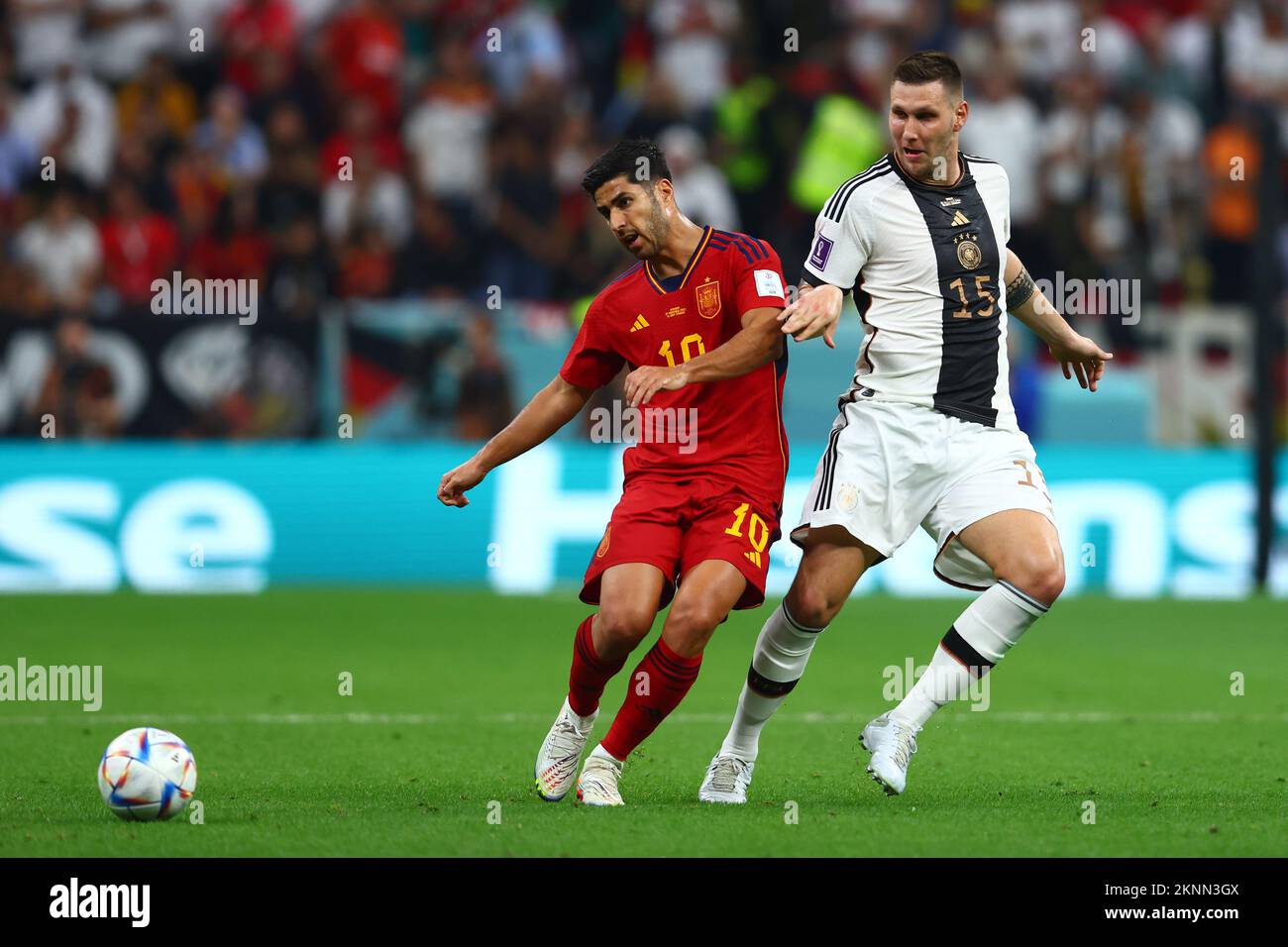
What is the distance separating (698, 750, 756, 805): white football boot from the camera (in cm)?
647

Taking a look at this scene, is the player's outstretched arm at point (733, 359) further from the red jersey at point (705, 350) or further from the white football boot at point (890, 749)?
the white football boot at point (890, 749)

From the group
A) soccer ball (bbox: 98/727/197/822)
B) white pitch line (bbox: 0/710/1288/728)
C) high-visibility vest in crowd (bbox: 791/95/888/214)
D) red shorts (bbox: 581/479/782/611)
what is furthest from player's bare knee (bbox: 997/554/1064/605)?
high-visibility vest in crowd (bbox: 791/95/888/214)

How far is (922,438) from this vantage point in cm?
650

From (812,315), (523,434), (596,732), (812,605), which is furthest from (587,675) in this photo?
(596,732)

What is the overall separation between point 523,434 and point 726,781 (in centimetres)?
136

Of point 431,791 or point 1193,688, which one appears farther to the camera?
point 1193,688

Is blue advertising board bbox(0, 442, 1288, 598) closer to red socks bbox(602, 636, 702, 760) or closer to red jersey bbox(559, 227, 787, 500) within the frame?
red jersey bbox(559, 227, 787, 500)

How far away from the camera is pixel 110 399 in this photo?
14.4m

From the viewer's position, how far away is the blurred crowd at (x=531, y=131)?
1612cm

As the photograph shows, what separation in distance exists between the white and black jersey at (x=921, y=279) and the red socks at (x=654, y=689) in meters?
1.11

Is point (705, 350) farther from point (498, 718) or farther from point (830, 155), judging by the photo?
point (830, 155)

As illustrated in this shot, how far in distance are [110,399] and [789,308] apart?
366 inches

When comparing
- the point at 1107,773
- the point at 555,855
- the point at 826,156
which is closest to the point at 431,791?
the point at 555,855
